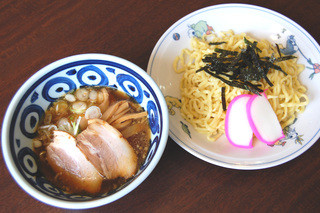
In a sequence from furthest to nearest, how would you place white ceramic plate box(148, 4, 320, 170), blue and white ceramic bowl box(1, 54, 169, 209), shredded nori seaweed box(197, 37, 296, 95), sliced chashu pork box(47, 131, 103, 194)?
1. shredded nori seaweed box(197, 37, 296, 95)
2. white ceramic plate box(148, 4, 320, 170)
3. sliced chashu pork box(47, 131, 103, 194)
4. blue and white ceramic bowl box(1, 54, 169, 209)

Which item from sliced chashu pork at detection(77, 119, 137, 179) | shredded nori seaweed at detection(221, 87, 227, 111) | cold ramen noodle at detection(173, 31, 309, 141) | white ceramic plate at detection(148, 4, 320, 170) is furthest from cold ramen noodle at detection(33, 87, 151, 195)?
shredded nori seaweed at detection(221, 87, 227, 111)

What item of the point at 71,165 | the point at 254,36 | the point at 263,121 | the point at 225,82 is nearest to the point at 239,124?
the point at 263,121

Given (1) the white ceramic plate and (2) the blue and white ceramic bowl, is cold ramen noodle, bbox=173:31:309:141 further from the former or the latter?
(2) the blue and white ceramic bowl

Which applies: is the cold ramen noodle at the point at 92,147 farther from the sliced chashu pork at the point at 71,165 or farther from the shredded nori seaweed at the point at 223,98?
the shredded nori seaweed at the point at 223,98

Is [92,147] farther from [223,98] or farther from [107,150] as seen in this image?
[223,98]

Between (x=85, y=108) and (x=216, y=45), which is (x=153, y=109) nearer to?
(x=85, y=108)

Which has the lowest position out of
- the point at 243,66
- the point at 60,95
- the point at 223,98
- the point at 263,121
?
the point at 263,121

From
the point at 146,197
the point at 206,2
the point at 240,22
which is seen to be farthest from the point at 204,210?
the point at 206,2
